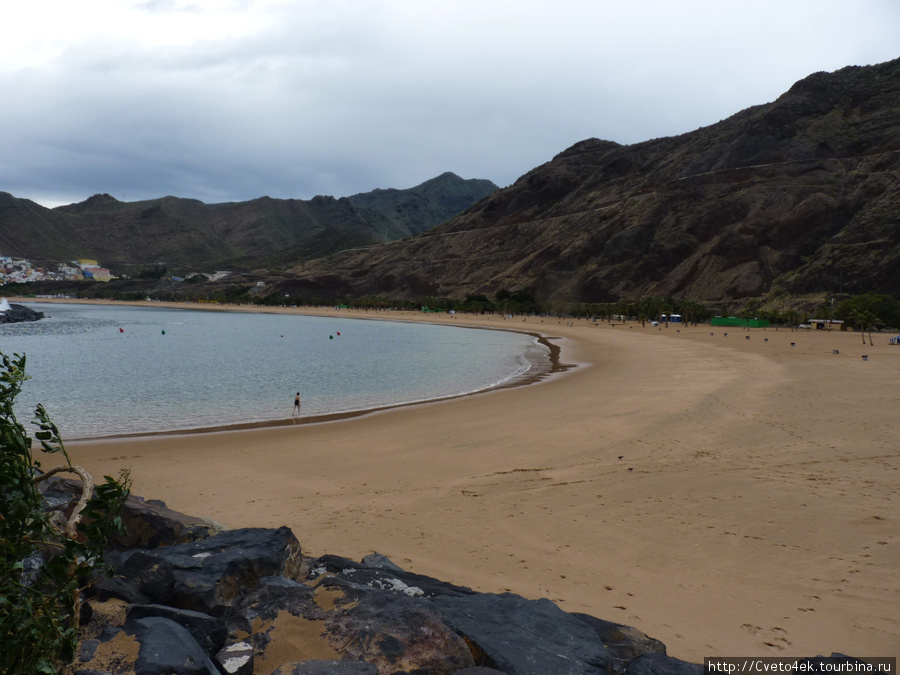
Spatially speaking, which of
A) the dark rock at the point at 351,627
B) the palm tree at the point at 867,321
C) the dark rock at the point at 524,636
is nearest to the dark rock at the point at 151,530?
the dark rock at the point at 351,627

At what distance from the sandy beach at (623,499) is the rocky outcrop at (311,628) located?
124cm

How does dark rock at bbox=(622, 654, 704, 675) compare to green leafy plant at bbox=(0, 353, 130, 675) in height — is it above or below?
below

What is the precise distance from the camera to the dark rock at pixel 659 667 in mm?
4035

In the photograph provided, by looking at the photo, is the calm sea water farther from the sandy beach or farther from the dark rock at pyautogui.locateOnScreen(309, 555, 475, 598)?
the dark rock at pyautogui.locateOnScreen(309, 555, 475, 598)

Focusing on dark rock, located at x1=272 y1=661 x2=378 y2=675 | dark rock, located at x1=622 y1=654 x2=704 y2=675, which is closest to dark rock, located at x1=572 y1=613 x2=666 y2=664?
dark rock, located at x1=622 y1=654 x2=704 y2=675

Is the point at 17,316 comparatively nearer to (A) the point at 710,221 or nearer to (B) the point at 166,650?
(B) the point at 166,650

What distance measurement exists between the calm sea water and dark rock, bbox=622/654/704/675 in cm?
1741

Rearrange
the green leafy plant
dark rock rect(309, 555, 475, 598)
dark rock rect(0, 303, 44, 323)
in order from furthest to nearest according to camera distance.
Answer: dark rock rect(0, 303, 44, 323) → dark rock rect(309, 555, 475, 598) → the green leafy plant

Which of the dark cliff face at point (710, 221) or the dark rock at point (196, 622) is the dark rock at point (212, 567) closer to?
the dark rock at point (196, 622)

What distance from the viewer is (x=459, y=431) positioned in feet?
53.4

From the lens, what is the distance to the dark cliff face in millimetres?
96875

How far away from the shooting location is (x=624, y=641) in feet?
15.4

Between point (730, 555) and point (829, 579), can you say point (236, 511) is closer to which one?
point (730, 555)

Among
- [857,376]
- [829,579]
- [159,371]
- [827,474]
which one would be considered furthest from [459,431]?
[159,371]
